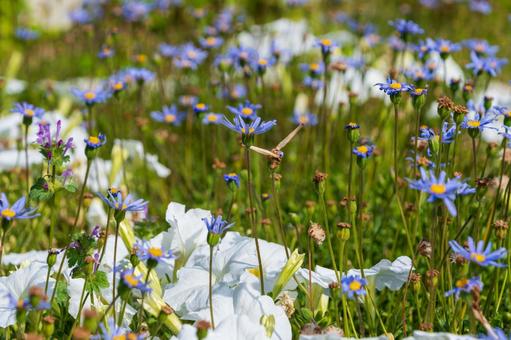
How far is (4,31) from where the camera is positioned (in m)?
5.31

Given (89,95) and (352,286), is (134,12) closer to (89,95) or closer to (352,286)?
(89,95)

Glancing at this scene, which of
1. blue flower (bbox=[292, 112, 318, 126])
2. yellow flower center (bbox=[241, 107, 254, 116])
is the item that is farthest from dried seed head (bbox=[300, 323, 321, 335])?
blue flower (bbox=[292, 112, 318, 126])

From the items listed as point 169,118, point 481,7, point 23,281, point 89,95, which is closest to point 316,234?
point 23,281

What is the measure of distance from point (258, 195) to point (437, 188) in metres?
1.26

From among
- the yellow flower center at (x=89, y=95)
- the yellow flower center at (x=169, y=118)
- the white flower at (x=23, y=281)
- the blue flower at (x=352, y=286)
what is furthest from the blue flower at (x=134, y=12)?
the blue flower at (x=352, y=286)

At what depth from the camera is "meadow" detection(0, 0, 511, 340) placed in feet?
5.43

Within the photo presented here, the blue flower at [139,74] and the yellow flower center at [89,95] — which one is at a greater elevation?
the yellow flower center at [89,95]

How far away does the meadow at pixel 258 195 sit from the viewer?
1.65m

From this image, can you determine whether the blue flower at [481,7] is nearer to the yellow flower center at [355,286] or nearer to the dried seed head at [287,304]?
the dried seed head at [287,304]

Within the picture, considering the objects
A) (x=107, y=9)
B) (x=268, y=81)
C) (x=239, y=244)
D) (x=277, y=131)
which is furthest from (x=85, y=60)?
(x=239, y=244)

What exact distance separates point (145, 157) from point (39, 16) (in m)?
3.68

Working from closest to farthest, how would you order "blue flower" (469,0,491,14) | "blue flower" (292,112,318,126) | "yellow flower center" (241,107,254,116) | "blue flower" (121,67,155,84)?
"yellow flower center" (241,107,254,116) < "blue flower" (121,67,155,84) < "blue flower" (292,112,318,126) < "blue flower" (469,0,491,14)

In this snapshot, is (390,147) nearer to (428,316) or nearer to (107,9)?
(428,316)

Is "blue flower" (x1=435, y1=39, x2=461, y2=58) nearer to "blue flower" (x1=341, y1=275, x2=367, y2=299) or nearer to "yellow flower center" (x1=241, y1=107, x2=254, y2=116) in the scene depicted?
"yellow flower center" (x1=241, y1=107, x2=254, y2=116)
